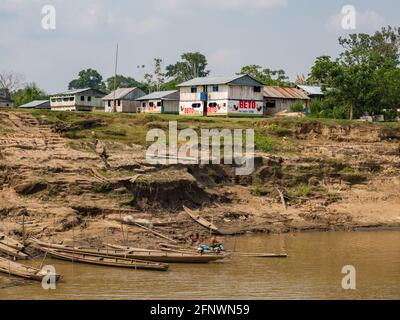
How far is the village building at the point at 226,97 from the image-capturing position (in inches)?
2731

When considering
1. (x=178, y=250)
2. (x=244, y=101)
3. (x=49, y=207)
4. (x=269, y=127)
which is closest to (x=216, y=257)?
(x=178, y=250)

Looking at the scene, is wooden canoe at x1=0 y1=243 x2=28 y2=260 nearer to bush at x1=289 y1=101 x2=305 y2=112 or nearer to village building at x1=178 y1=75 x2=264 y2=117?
village building at x1=178 y1=75 x2=264 y2=117

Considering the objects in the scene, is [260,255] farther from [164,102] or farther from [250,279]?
[164,102]

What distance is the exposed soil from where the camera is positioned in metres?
40.5

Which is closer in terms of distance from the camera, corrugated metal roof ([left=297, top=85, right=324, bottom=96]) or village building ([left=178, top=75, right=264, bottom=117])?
village building ([left=178, top=75, right=264, bottom=117])

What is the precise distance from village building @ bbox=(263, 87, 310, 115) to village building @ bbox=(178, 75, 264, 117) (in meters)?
2.57

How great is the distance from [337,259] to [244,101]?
34.6 meters

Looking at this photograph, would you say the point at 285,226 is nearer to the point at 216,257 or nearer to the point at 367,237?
the point at 367,237

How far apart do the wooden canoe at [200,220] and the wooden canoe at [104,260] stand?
30.9 feet

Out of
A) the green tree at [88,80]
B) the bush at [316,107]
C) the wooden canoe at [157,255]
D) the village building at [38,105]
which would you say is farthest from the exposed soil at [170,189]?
the green tree at [88,80]

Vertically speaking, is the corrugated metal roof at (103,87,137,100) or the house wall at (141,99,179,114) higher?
the corrugated metal roof at (103,87,137,100)

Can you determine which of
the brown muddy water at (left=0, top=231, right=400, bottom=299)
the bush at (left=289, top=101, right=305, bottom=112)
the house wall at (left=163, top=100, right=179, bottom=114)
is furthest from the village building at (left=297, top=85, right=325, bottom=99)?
the brown muddy water at (left=0, top=231, right=400, bottom=299)

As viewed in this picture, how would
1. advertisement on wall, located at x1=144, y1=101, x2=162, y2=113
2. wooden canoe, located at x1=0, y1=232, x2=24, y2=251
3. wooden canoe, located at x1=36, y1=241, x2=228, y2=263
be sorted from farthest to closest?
1. advertisement on wall, located at x1=144, y1=101, x2=162, y2=113
2. wooden canoe, located at x1=0, y1=232, x2=24, y2=251
3. wooden canoe, located at x1=36, y1=241, x2=228, y2=263

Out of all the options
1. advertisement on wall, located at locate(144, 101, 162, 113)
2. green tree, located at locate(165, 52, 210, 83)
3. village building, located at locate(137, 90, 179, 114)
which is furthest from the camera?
green tree, located at locate(165, 52, 210, 83)
